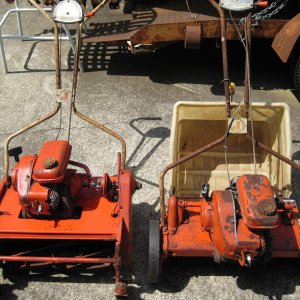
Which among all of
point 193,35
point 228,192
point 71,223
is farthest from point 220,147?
point 71,223

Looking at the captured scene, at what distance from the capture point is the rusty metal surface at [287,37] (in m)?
4.36

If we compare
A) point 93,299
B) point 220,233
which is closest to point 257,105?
point 220,233

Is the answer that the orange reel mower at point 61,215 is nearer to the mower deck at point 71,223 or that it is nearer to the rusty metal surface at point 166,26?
the mower deck at point 71,223

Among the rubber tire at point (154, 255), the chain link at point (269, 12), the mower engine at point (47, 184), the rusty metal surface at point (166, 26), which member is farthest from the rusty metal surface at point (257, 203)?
the chain link at point (269, 12)

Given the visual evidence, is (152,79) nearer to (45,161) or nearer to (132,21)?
(132,21)

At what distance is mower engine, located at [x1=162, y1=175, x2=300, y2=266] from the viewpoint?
8.31 feet

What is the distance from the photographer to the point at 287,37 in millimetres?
4402

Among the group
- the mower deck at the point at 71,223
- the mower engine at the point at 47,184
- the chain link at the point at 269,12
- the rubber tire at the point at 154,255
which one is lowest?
the rubber tire at the point at 154,255

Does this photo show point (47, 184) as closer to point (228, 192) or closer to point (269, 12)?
point (228, 192)

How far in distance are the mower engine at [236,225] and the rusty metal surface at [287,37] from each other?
2.01 meters

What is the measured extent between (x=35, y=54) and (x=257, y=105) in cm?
349

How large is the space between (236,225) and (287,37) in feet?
8.36

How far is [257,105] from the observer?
11.3 ft

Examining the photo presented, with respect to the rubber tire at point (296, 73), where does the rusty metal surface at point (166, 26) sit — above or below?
above
